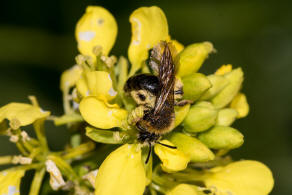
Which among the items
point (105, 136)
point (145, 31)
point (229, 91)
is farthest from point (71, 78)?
point (229, 91)

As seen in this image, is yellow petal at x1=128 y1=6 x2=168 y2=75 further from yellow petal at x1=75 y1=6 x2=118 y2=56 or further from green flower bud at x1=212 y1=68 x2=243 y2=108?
green flower bud at x1=212 y1=68 x2=243 y2=108

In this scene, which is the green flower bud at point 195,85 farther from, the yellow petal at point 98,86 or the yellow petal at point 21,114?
the yellow petal at point 21,114

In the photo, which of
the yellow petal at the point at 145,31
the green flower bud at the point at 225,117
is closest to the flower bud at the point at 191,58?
the yellow petal at the point at 145,31

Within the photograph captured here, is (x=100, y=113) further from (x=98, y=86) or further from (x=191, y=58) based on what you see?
(x=191, y=58)

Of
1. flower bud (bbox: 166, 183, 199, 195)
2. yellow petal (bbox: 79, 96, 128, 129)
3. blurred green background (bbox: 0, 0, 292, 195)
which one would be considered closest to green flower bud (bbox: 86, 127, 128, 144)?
yellow petal (bbox: 79, 96, 128, 129)

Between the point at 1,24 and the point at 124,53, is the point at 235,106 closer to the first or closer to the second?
the point at 124,53
